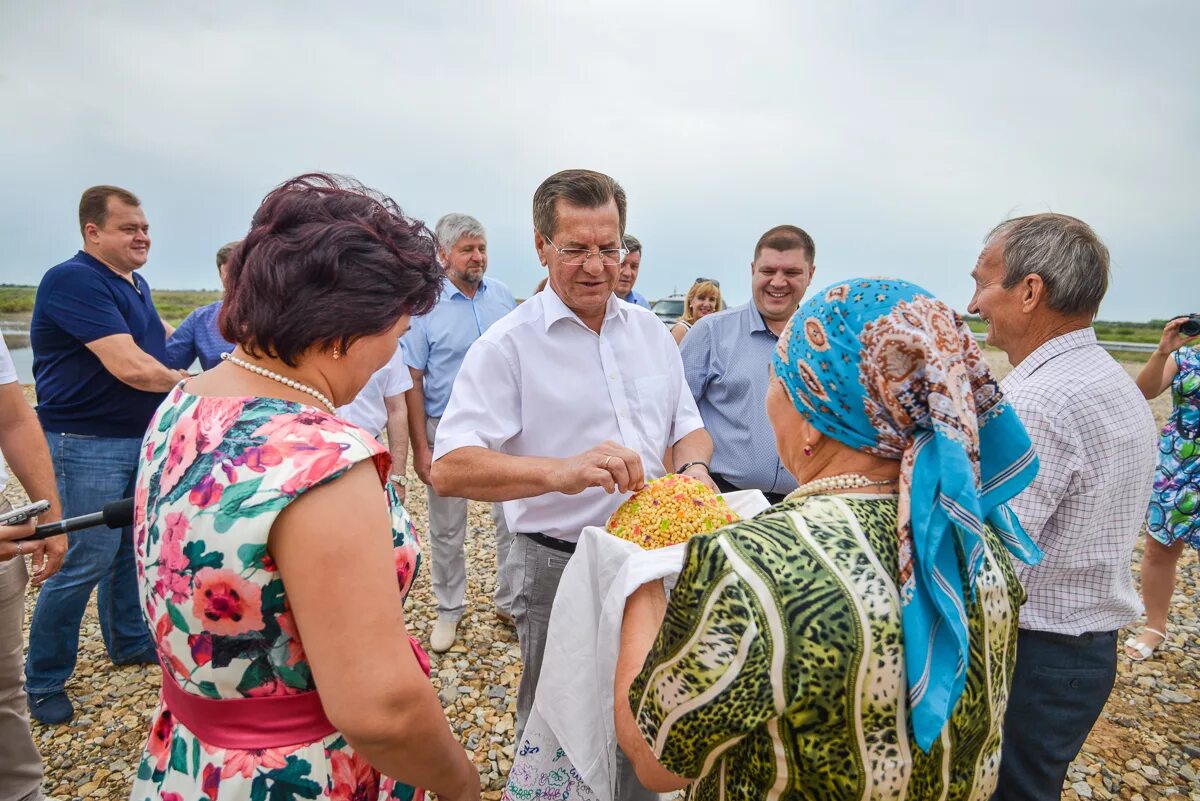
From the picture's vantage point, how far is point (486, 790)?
3549 mm

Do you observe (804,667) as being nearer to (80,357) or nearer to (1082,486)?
(1082,486)

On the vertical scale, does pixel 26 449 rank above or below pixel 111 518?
below

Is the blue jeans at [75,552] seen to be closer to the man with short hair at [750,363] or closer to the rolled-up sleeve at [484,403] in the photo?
the rolled-up sleeve at [484,403]

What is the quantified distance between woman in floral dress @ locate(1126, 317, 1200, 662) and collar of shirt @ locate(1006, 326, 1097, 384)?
3.50m

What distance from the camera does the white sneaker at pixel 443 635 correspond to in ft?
16.3

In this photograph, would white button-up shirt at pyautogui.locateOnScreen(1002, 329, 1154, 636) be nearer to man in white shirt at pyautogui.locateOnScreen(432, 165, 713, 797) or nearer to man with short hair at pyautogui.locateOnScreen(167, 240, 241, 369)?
man in white shirt at pyautogui.locateOnScreen(432, 165, 713, 797)

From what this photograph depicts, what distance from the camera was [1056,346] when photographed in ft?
7.66

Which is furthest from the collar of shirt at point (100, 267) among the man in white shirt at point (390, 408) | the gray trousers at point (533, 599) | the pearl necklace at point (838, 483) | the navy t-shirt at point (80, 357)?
the pearl necklace at point (838, 483)

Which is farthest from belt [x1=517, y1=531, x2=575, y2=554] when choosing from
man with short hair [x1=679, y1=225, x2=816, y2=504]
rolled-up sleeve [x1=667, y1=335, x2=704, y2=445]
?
man with short hair [x1=679, y1=225, x2=816, y2=504]

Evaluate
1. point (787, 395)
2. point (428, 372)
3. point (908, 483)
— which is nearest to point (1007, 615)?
point (908, 483)

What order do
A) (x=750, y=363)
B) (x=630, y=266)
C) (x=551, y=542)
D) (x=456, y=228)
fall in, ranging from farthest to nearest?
(x=630, y=266) < (x=456, y=228) < (x=750, y=363) < (x=551, y=542)

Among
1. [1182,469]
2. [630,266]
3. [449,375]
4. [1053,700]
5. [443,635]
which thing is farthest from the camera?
[630,266]

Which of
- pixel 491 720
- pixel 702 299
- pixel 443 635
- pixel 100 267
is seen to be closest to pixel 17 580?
pixel 100 267

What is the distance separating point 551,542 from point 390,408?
2836mm
